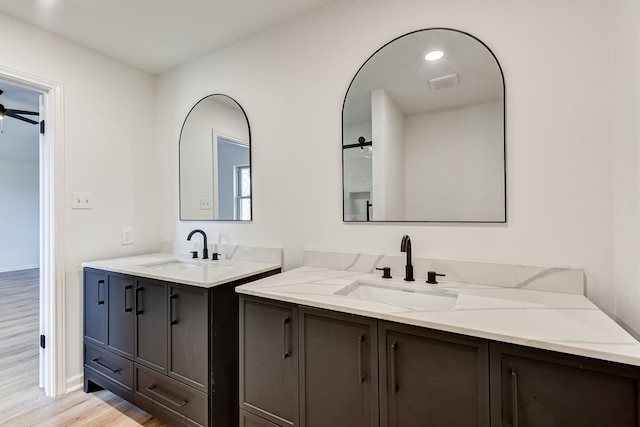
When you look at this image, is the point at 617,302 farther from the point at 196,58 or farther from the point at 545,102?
the point at 196,58

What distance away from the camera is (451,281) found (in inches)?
59.7

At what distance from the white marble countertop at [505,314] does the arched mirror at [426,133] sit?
39cm

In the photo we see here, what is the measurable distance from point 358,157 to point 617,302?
4.26 ft

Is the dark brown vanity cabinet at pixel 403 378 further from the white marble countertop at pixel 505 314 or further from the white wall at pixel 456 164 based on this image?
the white wall at pixel 456 164

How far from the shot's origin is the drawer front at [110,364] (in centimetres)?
188

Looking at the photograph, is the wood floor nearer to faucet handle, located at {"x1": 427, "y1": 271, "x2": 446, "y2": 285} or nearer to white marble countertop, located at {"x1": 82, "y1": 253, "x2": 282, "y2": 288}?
white marble countertop, located at {"x1": 82, "y1": 253, "x2": 282, "y2": 288}

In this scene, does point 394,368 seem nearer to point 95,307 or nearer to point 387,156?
point 387,156

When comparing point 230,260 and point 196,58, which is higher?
point 196,58

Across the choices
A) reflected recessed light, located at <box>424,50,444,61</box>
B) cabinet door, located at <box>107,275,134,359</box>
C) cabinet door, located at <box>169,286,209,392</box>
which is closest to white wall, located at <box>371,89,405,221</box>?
reflected recessed light, located at <box>424,50,444,61</box>

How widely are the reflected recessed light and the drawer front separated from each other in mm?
2438

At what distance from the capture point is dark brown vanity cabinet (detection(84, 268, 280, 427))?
1.55 m

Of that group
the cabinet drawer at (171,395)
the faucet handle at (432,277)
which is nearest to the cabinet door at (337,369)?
the faucet handle at (432,277)

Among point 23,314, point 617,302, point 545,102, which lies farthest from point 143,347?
point 23,314

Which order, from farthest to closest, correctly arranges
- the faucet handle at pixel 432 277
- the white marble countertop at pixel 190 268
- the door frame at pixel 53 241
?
the door frame at pixel 53 241, the white marble countertop at pixel 190 268, the faucet handle at pixel 432 277
